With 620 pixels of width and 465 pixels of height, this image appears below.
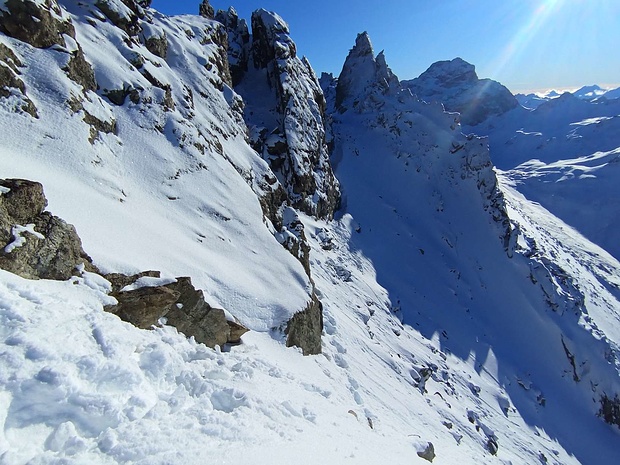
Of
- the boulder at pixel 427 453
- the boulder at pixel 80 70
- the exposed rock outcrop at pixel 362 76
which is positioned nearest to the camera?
the boulder at pixel 427 453

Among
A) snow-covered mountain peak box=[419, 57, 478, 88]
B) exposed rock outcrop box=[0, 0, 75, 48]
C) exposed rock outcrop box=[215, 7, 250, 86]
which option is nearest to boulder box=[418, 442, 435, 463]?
exposed rock outcrop box=[0, 0, 75, 48]

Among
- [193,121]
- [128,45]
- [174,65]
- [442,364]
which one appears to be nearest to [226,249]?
[193,121]

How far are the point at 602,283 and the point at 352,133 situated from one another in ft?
183

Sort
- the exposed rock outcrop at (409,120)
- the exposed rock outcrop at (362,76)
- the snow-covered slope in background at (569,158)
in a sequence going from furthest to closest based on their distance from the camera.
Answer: the snow-covered slope in background at (569,158) → the exposed rock outcrop at (362,76) → the exposed rock outcrop at (409,120)

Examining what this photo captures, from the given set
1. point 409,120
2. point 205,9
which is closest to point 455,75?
point 409,120

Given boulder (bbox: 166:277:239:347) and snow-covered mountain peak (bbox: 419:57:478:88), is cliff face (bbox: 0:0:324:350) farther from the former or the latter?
snow-covered mountain peak (bbox: 419:57:478:88)

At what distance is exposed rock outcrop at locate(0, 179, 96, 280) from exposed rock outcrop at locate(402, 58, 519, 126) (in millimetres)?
193471

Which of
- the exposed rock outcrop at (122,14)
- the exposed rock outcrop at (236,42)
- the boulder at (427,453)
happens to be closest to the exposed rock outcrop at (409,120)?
the exposed rock outcrop at (236,42)

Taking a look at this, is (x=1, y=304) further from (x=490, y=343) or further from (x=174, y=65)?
(x=490, y=343)

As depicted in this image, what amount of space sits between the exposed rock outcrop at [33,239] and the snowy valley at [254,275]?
56mm

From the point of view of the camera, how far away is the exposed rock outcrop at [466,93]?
184125mm

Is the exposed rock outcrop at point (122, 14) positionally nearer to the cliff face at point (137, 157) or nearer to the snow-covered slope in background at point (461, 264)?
the cliff face at point (137, 157)

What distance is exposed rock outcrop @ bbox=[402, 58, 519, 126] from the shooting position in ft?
604

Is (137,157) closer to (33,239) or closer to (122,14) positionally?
(33,239)
